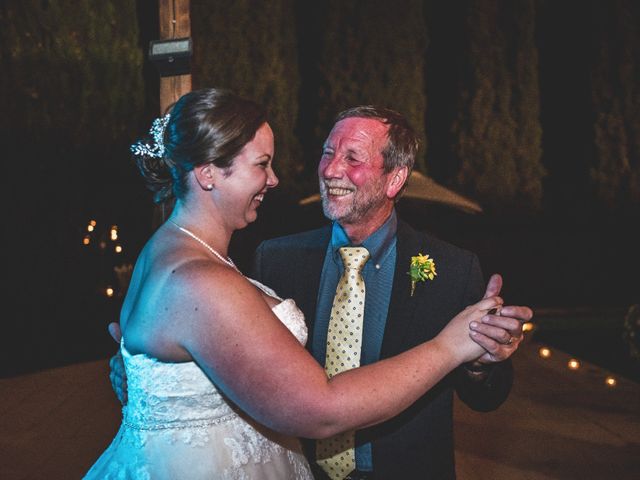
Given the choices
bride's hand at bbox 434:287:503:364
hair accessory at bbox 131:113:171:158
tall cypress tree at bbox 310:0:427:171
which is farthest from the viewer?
tall cypress tree at bbox 310:0:427:171

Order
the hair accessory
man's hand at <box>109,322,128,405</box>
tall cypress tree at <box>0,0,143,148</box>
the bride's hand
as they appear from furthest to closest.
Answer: tall cypress tree at <box>0,0,143,148</box> → man's hand at <box>109,322,128,405</box> → the hair accessory → the bride's hand

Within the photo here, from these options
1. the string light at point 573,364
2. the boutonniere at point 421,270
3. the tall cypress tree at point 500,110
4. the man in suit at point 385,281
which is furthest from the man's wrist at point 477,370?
the tall cypress tree at point 500,110

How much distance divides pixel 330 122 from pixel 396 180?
692cm

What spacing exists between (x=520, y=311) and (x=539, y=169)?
8.94 m

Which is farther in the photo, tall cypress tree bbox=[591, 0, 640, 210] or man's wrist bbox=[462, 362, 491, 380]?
tall cypress tree bbox=[591, 0, 640, 210]

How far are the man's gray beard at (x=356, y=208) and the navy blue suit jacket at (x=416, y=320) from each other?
13cm

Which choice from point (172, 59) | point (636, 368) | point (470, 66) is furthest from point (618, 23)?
point (172, 59)

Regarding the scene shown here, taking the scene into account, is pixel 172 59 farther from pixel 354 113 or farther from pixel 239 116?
pixel 239 116

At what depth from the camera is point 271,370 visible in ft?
4.88

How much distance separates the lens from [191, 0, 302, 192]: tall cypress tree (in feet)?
28.2

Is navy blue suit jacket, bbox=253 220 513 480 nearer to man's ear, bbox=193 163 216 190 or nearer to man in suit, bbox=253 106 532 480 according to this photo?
man in suit, bbox=253 106 532 480

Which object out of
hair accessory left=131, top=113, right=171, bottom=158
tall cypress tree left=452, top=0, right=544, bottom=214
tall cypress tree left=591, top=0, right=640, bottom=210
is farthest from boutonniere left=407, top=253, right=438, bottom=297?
tall cypress tree left=591, top=0, right=640, bottom=210

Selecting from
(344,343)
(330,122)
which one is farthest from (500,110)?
(344,343)

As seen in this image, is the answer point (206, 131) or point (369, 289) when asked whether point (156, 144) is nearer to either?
point (206, 131)
